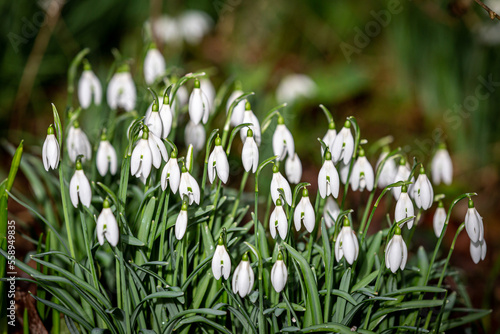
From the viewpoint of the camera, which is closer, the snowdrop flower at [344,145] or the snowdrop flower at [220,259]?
the snowdrop flower at [220,259]

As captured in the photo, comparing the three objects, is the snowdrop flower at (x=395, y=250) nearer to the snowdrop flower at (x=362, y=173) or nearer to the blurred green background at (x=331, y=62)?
the snowdrop flower at (x=362, y=173)

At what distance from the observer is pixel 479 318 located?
170cm

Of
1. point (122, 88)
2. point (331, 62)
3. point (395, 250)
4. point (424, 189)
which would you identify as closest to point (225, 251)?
point (395, 250)

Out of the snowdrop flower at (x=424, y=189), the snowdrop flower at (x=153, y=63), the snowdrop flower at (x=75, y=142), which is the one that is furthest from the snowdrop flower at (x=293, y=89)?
the snowdrop flower at (x=424, y=189)

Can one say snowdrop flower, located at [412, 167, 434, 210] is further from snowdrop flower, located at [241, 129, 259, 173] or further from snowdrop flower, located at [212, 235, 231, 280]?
snowdrop flower, located at [212, 235, 231, 280]

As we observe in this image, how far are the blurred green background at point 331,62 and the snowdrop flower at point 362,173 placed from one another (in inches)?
52.2

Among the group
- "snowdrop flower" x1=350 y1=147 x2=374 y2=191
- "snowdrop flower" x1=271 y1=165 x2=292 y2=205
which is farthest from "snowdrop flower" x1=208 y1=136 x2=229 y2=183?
"snowdrop flower" x1=350 y1=147 x2=374 y2=191

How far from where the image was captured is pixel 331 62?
4.44 metres

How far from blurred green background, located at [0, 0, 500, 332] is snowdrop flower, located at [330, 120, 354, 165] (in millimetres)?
1478

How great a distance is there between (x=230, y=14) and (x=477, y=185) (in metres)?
2.39

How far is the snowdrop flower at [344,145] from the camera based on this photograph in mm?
1432

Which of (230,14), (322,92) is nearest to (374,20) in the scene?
(322,92)

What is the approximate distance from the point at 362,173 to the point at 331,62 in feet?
10.1

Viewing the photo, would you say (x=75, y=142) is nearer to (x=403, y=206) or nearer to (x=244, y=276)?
(x=244, y=276)
